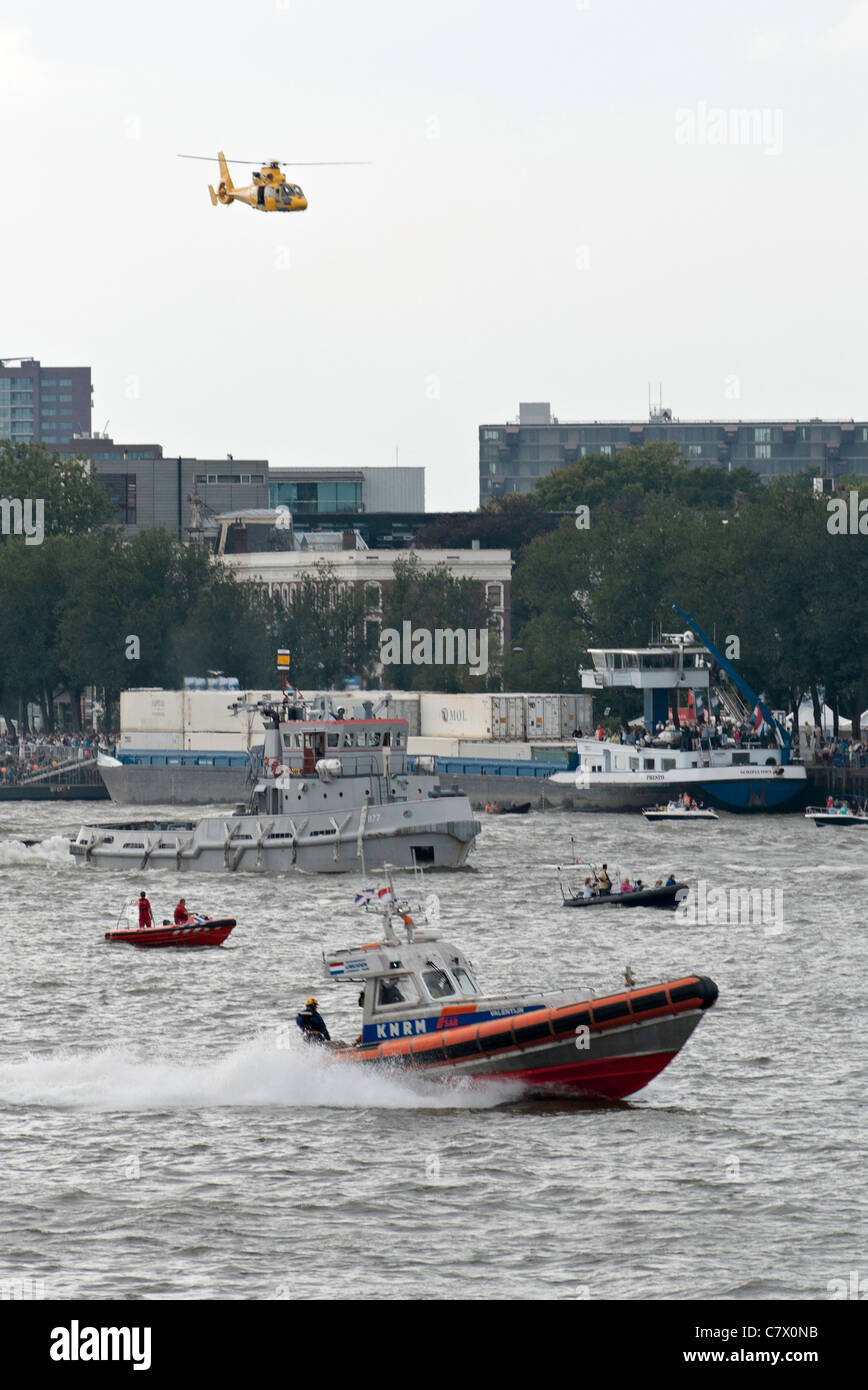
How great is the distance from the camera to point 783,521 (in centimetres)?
15525

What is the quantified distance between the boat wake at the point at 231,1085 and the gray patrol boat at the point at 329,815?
44.1 meters

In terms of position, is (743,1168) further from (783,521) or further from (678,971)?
(783,521)

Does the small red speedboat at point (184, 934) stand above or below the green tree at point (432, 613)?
below

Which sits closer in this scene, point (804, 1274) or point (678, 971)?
point (804, 1274)

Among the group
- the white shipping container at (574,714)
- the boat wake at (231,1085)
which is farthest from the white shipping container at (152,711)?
the boat wake at (231,1085)

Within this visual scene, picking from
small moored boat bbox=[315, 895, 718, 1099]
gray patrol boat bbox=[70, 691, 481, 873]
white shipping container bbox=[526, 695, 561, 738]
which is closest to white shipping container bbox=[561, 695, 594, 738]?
white shipping container bbox=[526, 695, 561, 738]

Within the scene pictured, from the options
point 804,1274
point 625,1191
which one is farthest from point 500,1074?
point 804,1274

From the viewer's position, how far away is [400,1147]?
41125mm

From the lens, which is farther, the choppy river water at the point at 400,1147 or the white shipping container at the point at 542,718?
the white shipping container at the point at 542,718

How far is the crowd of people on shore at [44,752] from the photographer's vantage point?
572ft

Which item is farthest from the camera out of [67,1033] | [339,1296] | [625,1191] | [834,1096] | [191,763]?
[191,763]

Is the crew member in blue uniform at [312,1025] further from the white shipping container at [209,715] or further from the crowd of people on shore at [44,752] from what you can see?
the crowd of people on shore at [44,752]

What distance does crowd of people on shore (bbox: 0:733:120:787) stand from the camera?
17438cm
